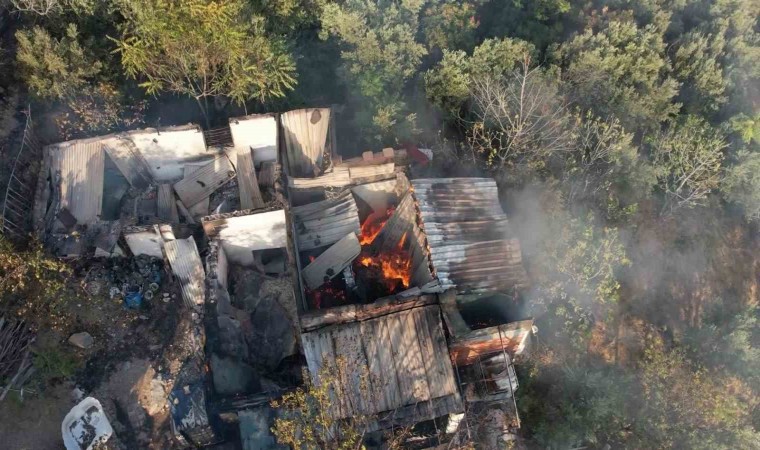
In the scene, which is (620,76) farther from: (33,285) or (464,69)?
(33,285)

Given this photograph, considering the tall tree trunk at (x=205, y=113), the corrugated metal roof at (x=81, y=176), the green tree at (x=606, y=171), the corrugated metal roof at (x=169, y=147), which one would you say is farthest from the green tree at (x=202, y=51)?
the green tree at (x=606, y=171)

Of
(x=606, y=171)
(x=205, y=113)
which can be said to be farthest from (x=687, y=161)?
(x=205, y=113)

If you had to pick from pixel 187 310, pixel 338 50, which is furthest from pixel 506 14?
pixel 187 310

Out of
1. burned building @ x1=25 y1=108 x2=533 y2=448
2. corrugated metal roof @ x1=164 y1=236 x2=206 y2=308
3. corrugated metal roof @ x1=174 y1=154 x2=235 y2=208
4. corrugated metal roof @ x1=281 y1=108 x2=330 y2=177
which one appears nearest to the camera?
burned building @ x1=25 y1=108 x2=533 y2=448

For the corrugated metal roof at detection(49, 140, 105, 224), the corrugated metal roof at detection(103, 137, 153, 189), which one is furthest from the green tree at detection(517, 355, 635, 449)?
the corrugated metal roof at detection(49, 140, 105, 224)

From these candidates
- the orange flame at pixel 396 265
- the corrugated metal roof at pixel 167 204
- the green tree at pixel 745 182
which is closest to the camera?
the corrugated metal roof at pixel 167 204

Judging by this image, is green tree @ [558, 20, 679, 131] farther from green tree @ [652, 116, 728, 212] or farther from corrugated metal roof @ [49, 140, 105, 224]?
corrugated metal roof @ [49, 140, 105, 224]

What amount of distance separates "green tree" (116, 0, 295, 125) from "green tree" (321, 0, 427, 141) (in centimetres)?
290

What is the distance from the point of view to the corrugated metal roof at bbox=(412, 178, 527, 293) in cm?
1566

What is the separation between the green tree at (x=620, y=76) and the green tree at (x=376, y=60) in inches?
288

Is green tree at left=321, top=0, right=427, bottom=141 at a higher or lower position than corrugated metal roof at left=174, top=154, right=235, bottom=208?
higher

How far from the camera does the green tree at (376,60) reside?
65.5 feet

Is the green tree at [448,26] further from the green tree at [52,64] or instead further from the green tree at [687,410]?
the green tree at [687,410]

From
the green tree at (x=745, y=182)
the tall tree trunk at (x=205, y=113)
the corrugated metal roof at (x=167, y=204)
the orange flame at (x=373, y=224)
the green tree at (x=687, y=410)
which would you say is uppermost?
the tall tree trunk at (x=205, y=113)
